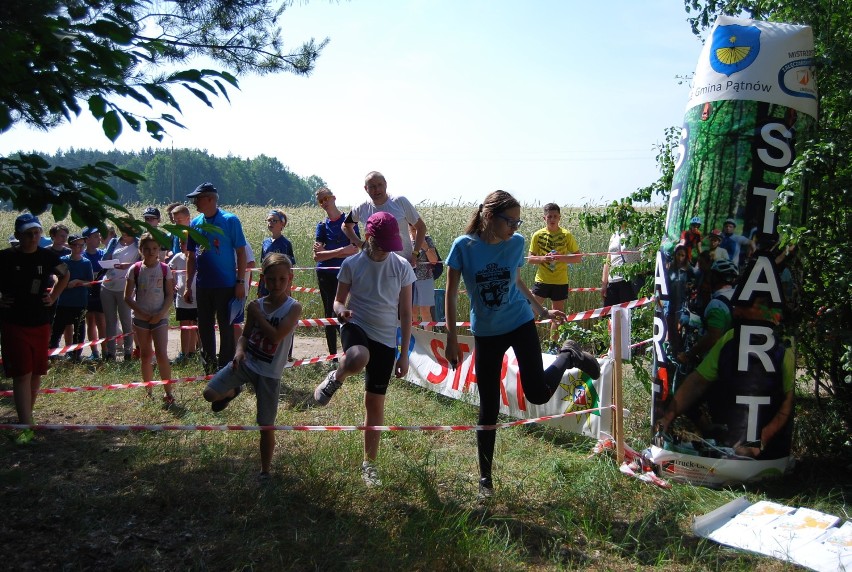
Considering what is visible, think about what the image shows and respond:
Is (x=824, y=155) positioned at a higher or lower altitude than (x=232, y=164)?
lower

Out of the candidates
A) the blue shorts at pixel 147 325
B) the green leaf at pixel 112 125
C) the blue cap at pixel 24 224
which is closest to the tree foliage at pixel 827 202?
the green leaf at pixel 112 125

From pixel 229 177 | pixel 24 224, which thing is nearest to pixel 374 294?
pixel 24 224

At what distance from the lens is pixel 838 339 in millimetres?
5215

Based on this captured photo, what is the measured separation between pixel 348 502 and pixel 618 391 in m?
2.07

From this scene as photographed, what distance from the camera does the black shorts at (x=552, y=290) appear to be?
10.5 metres

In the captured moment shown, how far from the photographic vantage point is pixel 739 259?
510 centimetres

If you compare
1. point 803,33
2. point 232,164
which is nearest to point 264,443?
point 803,33

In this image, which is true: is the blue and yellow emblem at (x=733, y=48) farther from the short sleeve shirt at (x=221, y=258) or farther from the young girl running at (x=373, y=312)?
the short sleeve shirt at (x=221, y=258)

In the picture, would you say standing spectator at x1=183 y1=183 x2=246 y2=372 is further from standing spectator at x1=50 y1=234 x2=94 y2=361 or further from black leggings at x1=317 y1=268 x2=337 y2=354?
standing spectator at x1=50 y1=234 x2=94 y2=361

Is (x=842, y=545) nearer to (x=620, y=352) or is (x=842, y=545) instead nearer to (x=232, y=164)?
(x=620, y=352)

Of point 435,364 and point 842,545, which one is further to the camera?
point 435,364

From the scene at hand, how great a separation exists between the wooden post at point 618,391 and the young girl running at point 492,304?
661mm

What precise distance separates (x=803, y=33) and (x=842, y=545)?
3.21 m

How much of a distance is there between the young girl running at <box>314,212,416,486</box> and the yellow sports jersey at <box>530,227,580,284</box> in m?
5.43
